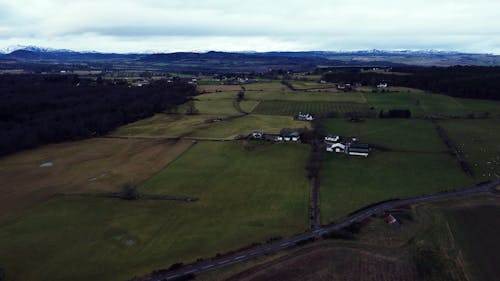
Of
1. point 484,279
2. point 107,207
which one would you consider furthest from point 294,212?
point 107,207

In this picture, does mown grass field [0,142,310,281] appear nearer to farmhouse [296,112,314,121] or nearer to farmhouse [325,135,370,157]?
farmhouse [325,135,370,157]

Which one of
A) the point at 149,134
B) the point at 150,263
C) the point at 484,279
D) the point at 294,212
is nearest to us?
the point at 484,279

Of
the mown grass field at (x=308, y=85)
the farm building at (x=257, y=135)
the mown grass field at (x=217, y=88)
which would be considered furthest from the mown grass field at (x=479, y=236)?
the mown grass field at (x=217, y=88)

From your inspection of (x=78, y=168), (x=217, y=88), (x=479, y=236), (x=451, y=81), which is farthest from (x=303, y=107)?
(x=479, y=236)

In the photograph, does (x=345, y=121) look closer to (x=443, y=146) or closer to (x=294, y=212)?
(x=443, y=146)

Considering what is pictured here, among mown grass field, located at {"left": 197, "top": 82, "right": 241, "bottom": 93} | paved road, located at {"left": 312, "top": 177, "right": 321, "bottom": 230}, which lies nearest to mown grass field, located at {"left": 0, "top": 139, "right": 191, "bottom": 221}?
paved road, located at {"left": 312, "top": 177, "right": 321, "bottom": 230}

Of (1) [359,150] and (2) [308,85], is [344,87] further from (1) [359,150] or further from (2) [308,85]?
(1) [359,150]
